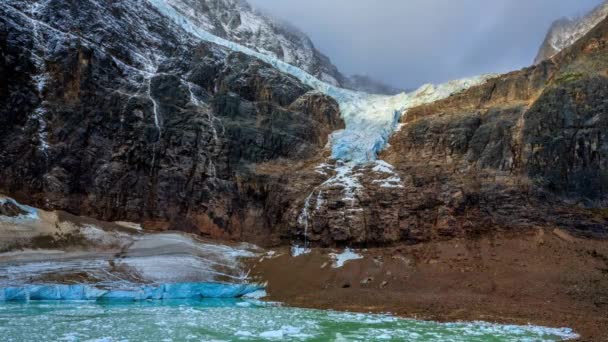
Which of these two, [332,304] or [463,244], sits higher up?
[463,244]

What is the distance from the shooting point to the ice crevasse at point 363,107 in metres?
47.4

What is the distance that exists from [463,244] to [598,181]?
10621mm

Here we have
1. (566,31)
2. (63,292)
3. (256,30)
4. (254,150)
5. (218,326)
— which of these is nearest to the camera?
(218,326)

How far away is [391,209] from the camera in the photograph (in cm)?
3769

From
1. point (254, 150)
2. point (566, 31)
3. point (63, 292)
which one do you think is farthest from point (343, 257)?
point (566, 31)

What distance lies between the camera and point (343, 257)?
34219 millimetres

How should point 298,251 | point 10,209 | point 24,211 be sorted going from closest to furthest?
point 10,209 < point 24,211 < point 298,251

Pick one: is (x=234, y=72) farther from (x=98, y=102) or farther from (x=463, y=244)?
(x=463, y=244)

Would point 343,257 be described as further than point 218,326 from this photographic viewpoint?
Yes

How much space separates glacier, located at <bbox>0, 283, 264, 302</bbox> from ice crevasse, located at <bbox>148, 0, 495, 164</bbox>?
2037cm

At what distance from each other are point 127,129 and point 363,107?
92.6 feet

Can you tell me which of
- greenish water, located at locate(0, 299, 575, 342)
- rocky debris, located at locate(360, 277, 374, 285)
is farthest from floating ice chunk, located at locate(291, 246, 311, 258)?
greenish water, located at locate(0, 299, 575, 342)

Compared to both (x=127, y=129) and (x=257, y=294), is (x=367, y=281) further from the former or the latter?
(x=127, y=129)

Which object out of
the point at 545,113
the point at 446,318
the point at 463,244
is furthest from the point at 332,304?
the point at 545,113
